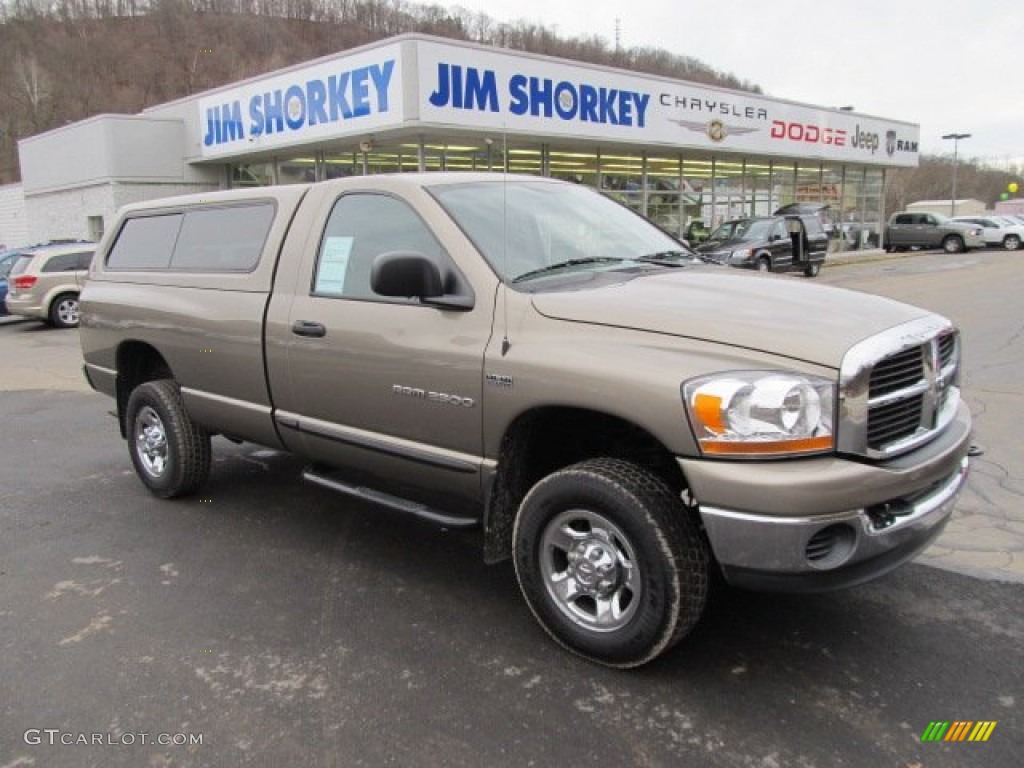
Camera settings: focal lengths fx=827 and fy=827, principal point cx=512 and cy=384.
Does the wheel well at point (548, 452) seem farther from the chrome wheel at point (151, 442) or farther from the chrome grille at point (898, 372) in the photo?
the chrome wheel at point (151, 442)

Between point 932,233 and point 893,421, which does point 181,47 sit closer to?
point 932,233

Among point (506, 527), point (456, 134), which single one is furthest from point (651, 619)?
point (456, 134)

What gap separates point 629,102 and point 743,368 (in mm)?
20221

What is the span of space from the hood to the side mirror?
447mm

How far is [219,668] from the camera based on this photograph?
326 centimetres

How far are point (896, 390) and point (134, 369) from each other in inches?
191

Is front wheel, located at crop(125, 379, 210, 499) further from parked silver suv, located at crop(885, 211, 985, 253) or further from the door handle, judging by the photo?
parked silver suv, located at crop(885, 211, 985, 253)

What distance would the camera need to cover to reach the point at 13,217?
104 ft

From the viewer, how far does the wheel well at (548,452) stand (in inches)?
131

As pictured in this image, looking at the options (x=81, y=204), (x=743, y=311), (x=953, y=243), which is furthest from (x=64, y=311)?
(x=953, y=243)

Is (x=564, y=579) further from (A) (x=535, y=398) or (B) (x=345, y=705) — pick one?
(B) (x=345, y=705)

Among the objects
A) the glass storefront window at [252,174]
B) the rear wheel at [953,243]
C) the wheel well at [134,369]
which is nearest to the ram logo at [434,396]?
the wheel well at [134,369]

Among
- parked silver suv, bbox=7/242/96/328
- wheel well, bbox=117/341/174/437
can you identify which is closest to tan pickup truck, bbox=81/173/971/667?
wheel well, bbox=117/341/174/437

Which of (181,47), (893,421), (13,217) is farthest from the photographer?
(181,47)
